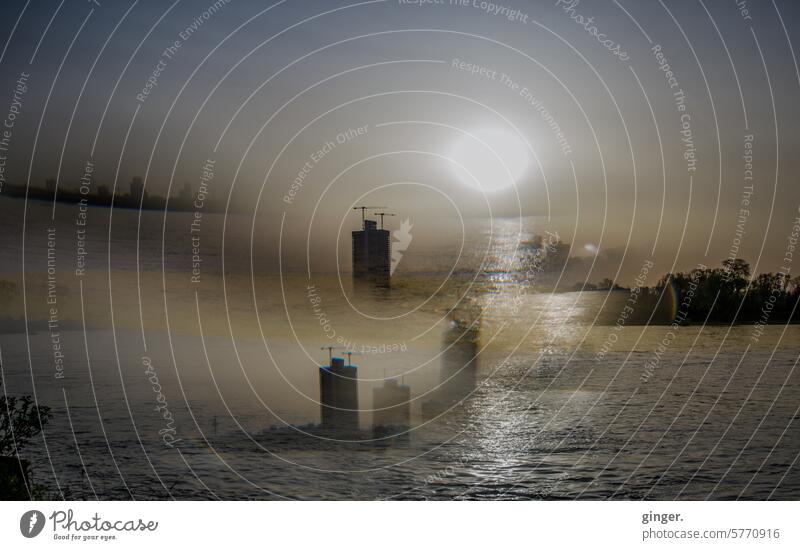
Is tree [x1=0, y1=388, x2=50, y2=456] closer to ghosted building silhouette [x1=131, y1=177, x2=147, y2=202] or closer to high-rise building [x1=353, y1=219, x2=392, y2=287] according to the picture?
ghosted building silhouette [x1=131, y1=177, x2=147, y2=202]

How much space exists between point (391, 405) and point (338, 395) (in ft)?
2.49

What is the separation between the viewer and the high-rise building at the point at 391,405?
10094 millimetres

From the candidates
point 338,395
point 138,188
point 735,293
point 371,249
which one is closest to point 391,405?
point 338,395

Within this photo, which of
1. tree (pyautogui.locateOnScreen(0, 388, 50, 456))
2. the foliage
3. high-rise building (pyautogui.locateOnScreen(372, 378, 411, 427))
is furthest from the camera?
high-rise building (pyautogui.locateOnScreen(372, 378, 411, 427))

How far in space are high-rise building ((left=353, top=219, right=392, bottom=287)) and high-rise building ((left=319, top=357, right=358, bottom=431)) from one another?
1.34 metres

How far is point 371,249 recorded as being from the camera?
9734mm

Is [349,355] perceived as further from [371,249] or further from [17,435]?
[17,435]

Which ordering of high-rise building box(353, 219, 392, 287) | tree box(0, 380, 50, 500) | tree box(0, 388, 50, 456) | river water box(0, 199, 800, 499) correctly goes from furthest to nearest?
high-rise building box(353, 219, 392, 287), river water box(0, 199, 800, 499), tree box(0, 388, 50, 456), tree box(0, 380, 50, 500)

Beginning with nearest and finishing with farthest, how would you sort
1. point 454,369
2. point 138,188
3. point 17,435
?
1. point 17,435
2. point 138,188
3. point 454,369

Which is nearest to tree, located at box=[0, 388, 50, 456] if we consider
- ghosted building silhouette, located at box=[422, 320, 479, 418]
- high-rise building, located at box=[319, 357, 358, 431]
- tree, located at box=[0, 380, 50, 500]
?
tree, located at box=[0, 380, 50, 500]

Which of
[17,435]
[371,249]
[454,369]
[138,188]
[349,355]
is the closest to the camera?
[17,435]

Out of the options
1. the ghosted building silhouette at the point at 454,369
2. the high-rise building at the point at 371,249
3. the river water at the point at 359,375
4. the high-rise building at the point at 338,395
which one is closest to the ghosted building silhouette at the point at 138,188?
the river water at the point at 359,375

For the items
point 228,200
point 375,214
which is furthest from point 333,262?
point 228,200

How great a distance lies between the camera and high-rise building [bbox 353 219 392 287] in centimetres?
965
